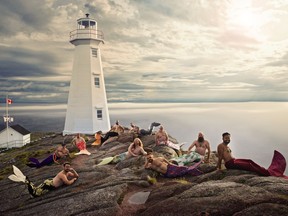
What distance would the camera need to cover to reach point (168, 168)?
607 inches

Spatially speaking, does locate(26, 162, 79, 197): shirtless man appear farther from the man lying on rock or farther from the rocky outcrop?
the rocky outcrop

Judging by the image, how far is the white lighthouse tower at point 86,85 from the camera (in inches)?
1666

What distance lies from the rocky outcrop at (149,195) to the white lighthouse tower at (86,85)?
23.5m

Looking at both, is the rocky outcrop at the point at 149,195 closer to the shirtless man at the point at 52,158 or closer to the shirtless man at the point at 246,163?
the shirtless man at the point at 246,163

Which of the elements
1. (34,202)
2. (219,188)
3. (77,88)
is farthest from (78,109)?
(219,188)

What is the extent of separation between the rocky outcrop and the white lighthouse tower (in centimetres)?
2350

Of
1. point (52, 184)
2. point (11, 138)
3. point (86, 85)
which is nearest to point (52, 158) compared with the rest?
point (52, 184)

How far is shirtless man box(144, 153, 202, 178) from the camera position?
49.6 feet

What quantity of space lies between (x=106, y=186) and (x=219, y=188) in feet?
19.7

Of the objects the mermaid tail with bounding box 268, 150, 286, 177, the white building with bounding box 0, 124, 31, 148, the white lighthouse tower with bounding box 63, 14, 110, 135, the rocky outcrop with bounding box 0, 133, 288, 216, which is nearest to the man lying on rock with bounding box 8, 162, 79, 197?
the rocky outcrop with bounding box 0, 133, 288, 216

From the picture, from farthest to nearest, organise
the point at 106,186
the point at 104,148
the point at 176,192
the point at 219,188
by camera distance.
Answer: the point at 104,148 < the point at 106,186 < the point at 176,192 < the point at 219,188

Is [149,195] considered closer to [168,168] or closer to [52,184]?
[168,168]

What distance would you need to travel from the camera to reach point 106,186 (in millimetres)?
14219

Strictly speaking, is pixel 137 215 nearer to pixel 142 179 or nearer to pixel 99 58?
pixel 142 179
